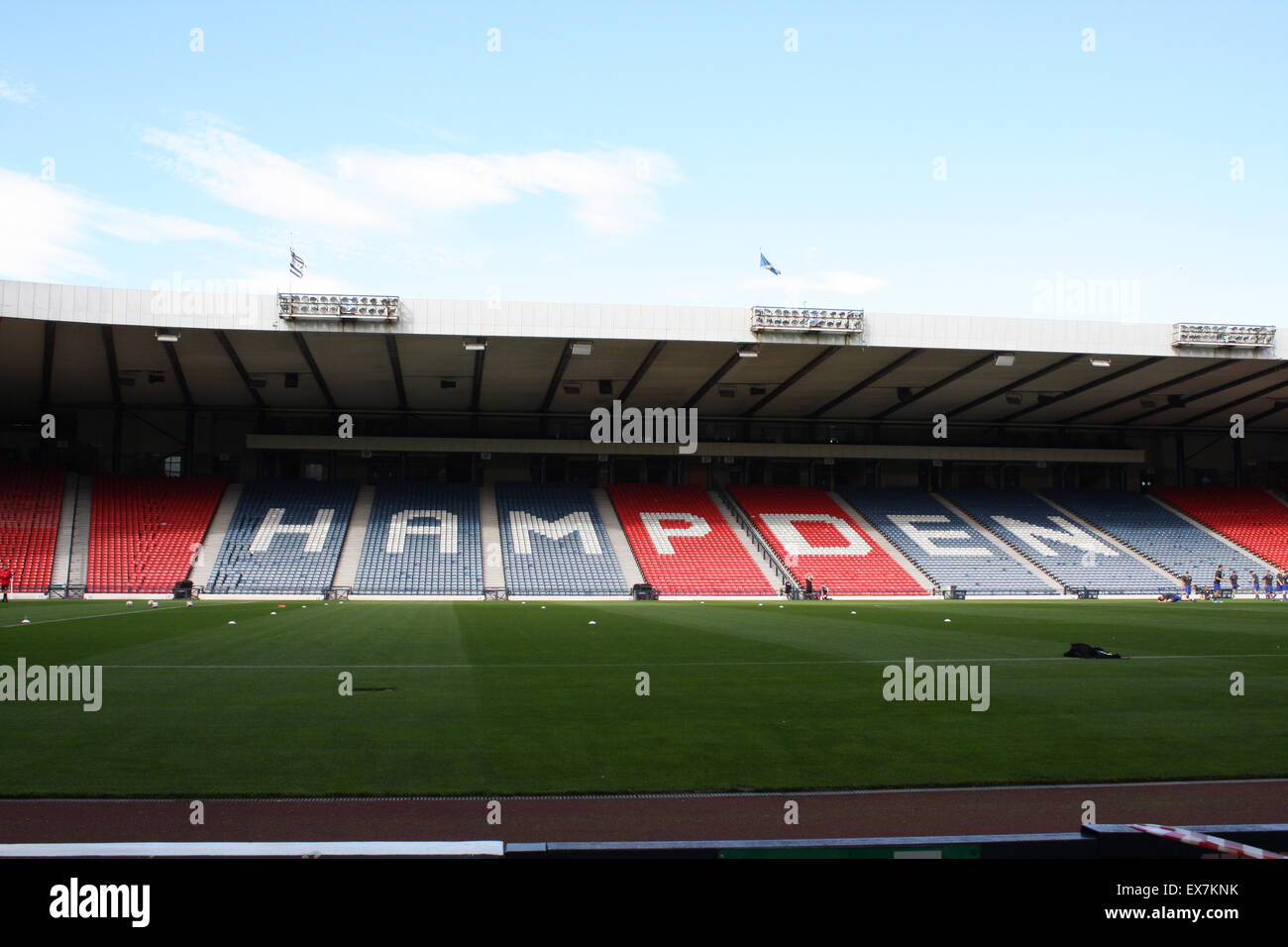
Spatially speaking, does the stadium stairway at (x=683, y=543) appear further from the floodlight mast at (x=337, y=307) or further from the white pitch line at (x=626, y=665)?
the white pitch line at (x=626, y=665)

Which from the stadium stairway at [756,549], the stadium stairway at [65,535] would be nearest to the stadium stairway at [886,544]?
the stadium stairway at [756,549]

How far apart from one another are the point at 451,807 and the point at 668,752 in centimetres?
262

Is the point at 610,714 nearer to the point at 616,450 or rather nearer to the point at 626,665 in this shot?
the point at 626,665

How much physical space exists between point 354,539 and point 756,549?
19892mm

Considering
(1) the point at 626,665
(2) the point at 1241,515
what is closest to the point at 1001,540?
(2) the point at 1241,515

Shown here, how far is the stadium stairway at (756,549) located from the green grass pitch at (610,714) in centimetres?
2256

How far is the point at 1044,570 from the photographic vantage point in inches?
1886

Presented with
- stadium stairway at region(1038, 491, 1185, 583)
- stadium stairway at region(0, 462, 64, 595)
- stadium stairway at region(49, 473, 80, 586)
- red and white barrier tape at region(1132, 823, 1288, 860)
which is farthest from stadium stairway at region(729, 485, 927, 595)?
red and white barrier tape at region(1132, 823, 1288, 860)

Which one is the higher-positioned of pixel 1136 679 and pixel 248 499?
pixel 248 499

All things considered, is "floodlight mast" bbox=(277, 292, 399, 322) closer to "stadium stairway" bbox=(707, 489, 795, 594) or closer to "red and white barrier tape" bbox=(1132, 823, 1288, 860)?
"stadium stairway" bbox=(707, 489, 795, 594)

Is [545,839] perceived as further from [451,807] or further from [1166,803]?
[1166,803]

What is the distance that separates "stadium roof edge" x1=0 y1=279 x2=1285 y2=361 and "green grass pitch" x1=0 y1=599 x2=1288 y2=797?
56.2 feet
